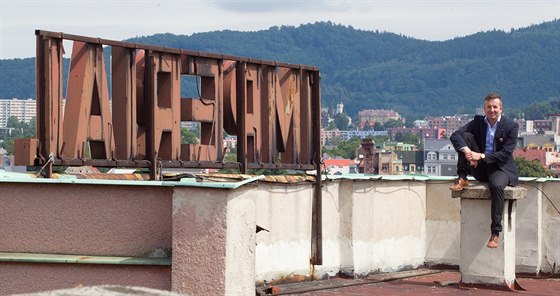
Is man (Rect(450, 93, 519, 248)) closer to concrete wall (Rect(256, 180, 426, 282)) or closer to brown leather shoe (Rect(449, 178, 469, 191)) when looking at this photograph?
brown leather shoe (Rect(449, 178, 469, 191))

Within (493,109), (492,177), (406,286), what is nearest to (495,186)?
(492,177)

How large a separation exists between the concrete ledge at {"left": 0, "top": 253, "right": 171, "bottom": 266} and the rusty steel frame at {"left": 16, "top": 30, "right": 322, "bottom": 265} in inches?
63.6

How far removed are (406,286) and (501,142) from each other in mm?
1889

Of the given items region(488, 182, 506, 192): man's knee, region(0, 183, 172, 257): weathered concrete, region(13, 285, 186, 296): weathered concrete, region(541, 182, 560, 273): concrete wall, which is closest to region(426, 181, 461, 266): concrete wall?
region(541, 182, 560, 273): concrete wall

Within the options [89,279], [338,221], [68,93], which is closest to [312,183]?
[338,221]

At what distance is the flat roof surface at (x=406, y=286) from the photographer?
14.6 meters

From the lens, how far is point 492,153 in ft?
49.1

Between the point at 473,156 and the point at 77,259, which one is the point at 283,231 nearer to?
the point at 473,156

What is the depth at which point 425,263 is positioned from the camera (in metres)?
17.9

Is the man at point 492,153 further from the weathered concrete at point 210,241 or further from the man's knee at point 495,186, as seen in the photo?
the weathered concrete at point 210,241

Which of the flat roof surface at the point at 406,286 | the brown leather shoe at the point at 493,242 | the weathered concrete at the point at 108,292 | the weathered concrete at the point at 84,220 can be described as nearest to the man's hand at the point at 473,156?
the brown leather shoe at the point at 493,242

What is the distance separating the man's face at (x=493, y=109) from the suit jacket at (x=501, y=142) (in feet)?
0.39

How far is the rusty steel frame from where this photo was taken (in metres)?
13.3

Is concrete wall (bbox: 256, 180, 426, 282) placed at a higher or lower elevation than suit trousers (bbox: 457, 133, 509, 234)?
lower
